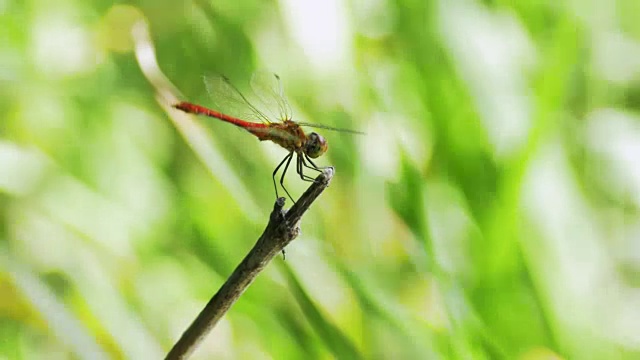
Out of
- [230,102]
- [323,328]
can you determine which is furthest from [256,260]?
[230,102]

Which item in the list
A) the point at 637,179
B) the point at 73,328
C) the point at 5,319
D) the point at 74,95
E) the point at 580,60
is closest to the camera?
the point at 73,328

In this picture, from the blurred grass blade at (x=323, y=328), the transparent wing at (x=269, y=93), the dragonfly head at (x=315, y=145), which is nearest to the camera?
the dragonfly head at (x=315, y=145)

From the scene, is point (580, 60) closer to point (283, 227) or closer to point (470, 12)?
point (470, 12)

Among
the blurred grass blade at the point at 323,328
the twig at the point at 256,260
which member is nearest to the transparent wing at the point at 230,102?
the blurred grass blade at the point at 323,328

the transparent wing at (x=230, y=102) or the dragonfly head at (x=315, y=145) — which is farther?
the transparent wing at (x=230, y=102)

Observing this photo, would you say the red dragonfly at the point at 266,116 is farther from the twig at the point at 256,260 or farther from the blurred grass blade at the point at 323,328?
the twig at the point at 256,260

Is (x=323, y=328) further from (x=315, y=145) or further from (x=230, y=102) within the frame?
(x=230, y=102)

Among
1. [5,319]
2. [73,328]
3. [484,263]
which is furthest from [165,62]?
[484,263]
